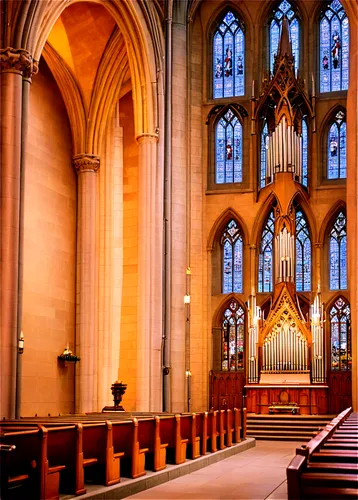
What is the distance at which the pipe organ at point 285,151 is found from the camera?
27656 millimetres

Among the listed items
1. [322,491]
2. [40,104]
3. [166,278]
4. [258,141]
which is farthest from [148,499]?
[258,141]

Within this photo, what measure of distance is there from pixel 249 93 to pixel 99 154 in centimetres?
640

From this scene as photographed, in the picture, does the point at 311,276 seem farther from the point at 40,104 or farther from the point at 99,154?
the point at 40,104

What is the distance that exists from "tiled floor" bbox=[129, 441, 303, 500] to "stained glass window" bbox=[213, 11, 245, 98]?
1686cm

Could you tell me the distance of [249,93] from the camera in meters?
29.6

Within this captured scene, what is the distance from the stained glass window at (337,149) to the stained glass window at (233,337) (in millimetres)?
5782

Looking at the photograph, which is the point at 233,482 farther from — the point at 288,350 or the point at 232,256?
the point at 232,256

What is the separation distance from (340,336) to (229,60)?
35.6ft

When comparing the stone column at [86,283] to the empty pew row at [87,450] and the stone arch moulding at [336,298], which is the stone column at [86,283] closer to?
the stone arch moulding at [336,298]

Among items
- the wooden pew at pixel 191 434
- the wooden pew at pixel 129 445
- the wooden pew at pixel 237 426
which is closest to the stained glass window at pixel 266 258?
the wooden pew at pixel 237 426

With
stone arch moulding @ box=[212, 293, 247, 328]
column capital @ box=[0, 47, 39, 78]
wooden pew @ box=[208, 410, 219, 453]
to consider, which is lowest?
wooden pew @ box=[208, 410, 219, 453]

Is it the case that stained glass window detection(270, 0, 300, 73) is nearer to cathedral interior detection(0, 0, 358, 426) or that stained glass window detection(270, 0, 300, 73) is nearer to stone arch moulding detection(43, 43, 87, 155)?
cathedral interior detection(0, 0, 358, 426)

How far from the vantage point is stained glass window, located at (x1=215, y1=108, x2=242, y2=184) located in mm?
29547

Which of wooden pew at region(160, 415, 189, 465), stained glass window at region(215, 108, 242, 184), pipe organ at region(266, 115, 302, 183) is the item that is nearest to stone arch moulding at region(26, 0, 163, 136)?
pipe organ at region(266, 115, 302, 183)
